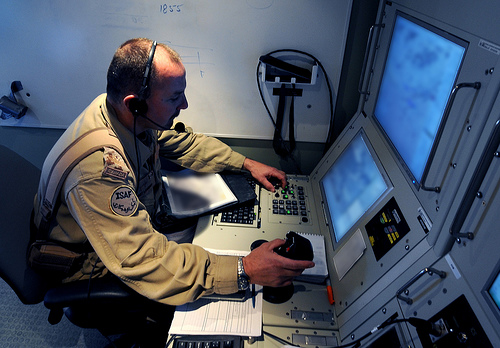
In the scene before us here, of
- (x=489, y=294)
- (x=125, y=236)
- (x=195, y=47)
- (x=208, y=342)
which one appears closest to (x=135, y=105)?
(x=125, y=236)

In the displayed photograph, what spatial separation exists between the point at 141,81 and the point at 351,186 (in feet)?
2.88

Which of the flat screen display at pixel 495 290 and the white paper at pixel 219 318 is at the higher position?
the flat screen display at pixel 495 290

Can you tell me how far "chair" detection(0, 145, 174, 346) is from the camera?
100 centimetres

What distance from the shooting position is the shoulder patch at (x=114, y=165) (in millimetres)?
994

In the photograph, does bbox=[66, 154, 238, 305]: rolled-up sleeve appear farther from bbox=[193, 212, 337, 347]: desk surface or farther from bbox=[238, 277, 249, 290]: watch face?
bbox=[193, 212, 337, 347]: desk surface

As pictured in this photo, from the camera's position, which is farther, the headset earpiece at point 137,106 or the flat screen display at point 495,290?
the headset earpiece at point 137,106

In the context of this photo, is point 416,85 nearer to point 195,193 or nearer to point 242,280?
point 242,280

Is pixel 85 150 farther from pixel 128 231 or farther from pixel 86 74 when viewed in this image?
pixel 86 74

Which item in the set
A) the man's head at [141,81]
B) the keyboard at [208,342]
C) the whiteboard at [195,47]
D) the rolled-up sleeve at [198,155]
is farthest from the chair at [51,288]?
the whiteboard at [195,47]

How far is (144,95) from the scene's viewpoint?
104 cm

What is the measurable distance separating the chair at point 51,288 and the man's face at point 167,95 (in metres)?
0.52

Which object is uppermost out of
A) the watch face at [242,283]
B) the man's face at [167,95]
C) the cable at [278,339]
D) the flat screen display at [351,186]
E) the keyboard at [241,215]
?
the man's face at [167,95]

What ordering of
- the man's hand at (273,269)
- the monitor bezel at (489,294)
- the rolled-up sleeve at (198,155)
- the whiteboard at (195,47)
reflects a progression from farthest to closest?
the rolled-up sleeve at (198,155)
the whiteboard at (195,47)
the man's hand at (273,269)
the monitor bezel at (489,294)

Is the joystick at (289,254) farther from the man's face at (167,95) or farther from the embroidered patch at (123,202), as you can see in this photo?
the man's face at (167,95)
